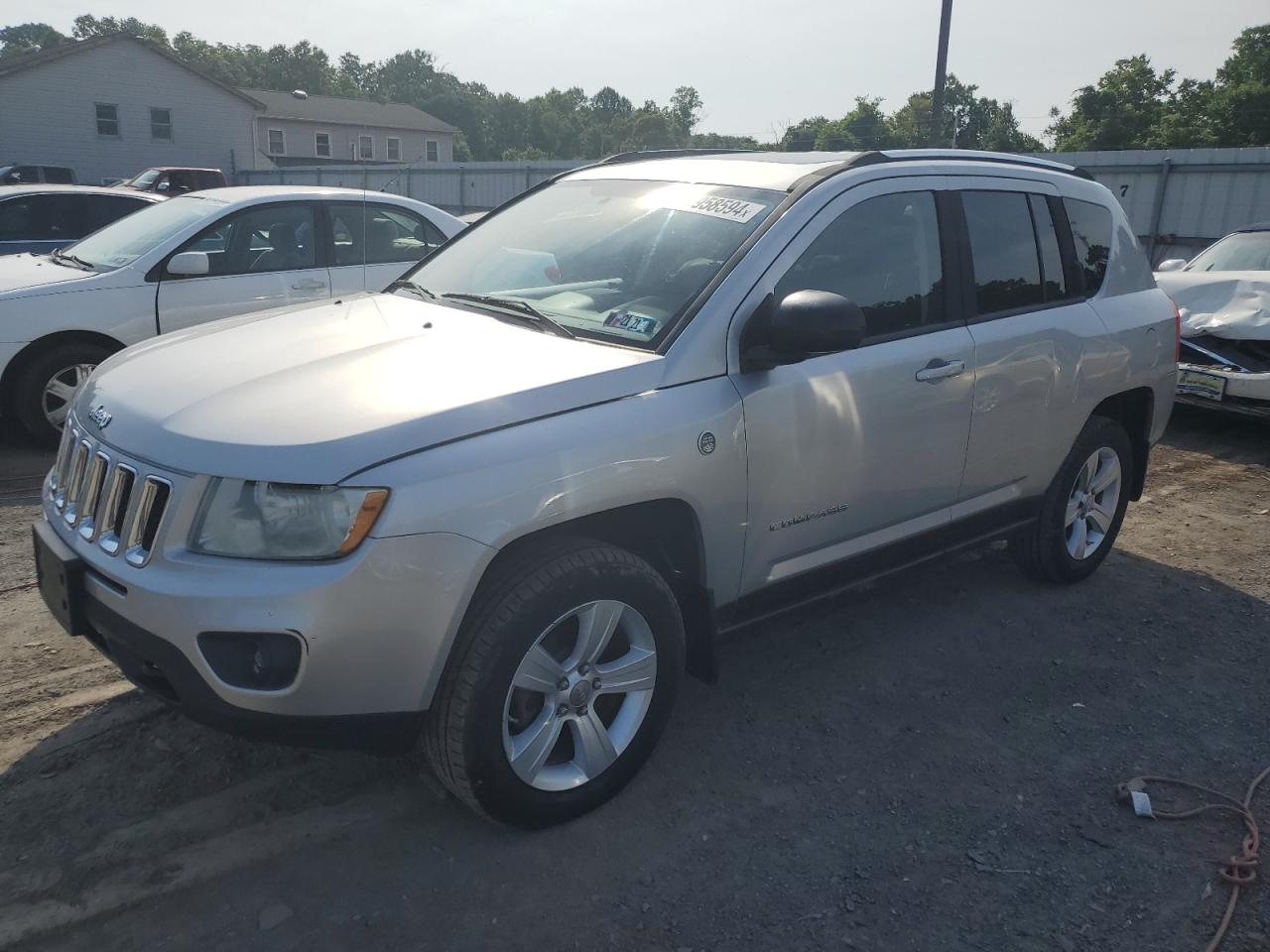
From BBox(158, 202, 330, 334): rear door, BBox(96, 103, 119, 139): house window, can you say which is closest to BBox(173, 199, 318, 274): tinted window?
BBox(158, 202, 330, 334): rear door

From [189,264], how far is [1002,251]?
16.1ft

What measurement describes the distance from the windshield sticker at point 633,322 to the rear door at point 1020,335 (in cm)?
145

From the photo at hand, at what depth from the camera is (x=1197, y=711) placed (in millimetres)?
3879

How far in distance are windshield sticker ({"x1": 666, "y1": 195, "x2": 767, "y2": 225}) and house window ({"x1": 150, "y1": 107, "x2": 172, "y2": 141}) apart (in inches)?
1585

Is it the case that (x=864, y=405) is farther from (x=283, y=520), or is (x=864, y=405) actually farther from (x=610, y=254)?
(x=283, y=520)

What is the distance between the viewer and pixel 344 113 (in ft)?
188

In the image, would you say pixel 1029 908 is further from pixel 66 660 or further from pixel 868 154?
pixel 66 660

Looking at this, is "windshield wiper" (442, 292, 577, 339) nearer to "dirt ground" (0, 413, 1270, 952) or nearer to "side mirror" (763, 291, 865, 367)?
"side mirror" (763, 291, 865, 367)

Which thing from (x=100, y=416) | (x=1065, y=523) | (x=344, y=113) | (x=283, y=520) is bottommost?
(x=1065, y=523)

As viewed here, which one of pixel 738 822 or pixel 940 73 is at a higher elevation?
pixel 940 73

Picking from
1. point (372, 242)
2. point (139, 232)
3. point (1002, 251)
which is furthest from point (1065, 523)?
point (139, 232)

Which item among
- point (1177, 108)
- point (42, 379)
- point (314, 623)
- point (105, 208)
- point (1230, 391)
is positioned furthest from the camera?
point (1177, 108)

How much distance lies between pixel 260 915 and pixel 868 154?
317 centimetres

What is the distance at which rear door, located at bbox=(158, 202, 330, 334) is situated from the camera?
6.73 metres
